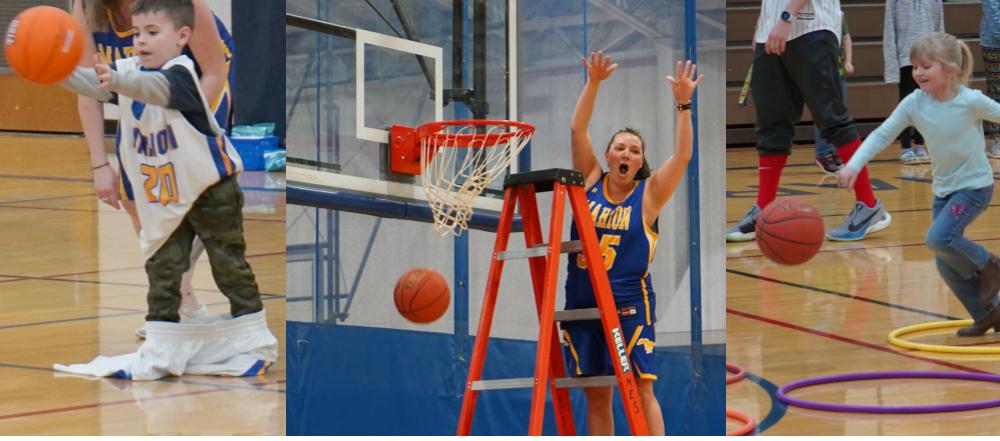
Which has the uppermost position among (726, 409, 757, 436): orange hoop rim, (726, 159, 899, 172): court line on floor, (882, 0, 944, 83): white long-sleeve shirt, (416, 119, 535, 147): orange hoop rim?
(882, 0, 944, 83): white long-sleeve shirt

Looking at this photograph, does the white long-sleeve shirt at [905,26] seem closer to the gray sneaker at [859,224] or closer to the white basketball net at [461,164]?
the gray sneaker at [859,224]

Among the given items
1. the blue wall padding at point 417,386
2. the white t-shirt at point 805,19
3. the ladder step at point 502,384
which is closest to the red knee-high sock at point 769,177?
the white t-shirt at point 805,19

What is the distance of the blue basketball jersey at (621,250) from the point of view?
3.83 m

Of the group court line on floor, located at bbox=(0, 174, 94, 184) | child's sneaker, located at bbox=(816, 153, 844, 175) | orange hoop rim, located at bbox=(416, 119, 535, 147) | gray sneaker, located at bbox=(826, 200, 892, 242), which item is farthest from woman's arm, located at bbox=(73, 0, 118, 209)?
court line on floor, located at bbox=(0, 174, 94, 184)

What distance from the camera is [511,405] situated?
4.35 meters

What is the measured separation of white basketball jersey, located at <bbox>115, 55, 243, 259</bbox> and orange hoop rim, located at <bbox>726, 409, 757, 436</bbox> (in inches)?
77.6

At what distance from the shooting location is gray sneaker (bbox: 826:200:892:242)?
793 centimetres

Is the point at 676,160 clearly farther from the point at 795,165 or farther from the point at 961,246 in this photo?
the point at 795,165

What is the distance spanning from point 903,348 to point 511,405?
173 centimetres

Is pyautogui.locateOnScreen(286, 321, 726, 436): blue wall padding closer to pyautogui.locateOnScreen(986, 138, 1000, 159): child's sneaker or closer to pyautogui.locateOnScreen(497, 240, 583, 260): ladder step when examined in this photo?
pyautogui.locateOnScreen(497, 240, 583, 260): ladder step

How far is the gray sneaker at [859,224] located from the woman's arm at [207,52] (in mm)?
3989

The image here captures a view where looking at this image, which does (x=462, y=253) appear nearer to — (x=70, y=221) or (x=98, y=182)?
(x=98, y=182)

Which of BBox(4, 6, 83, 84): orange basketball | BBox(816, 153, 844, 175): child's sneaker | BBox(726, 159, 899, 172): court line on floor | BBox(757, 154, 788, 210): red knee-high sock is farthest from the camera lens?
BBox(726, 159, 899, 172): court line on floor

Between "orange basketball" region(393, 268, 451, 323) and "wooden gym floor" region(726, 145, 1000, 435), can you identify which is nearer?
"orange basketball" region(393, 268, 451, 323)
